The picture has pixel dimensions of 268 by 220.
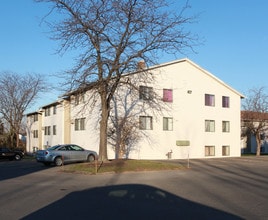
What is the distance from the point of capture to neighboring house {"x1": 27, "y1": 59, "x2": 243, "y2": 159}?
3569 centimetres

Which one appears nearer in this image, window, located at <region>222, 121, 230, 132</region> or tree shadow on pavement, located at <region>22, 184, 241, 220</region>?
tree shadow on pavement, located at <region>22, 184, 241, 220</region>

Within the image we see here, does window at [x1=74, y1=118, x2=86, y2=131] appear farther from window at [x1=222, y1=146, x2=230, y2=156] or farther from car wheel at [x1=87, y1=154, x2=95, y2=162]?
window at [x1=222, y1=146, x2=230, y2=156]

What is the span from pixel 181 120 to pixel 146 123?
441 centimetres

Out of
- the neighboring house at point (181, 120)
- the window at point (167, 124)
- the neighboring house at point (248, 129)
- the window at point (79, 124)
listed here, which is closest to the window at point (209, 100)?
the neighboring house at point (181, 120)

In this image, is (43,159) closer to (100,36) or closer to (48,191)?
(100,36)

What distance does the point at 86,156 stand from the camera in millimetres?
28391

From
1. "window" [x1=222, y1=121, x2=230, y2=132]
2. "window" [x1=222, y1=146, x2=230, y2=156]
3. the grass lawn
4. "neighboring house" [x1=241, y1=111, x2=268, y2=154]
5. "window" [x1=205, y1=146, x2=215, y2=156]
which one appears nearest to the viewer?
the grass lawn

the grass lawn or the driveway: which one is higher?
the driveway

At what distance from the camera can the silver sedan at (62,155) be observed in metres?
26.3

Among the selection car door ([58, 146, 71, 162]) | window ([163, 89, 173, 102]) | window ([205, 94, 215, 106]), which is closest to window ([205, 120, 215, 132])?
window ([205, 94, 215, 106])

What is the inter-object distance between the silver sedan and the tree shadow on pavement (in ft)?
45.6

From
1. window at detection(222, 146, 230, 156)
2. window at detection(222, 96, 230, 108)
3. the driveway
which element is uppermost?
window at detection(222, 96, 230, 108)

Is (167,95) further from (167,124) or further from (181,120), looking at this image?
(181,120)

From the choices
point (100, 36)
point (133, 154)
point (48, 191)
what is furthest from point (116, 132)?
point (48, 191)
